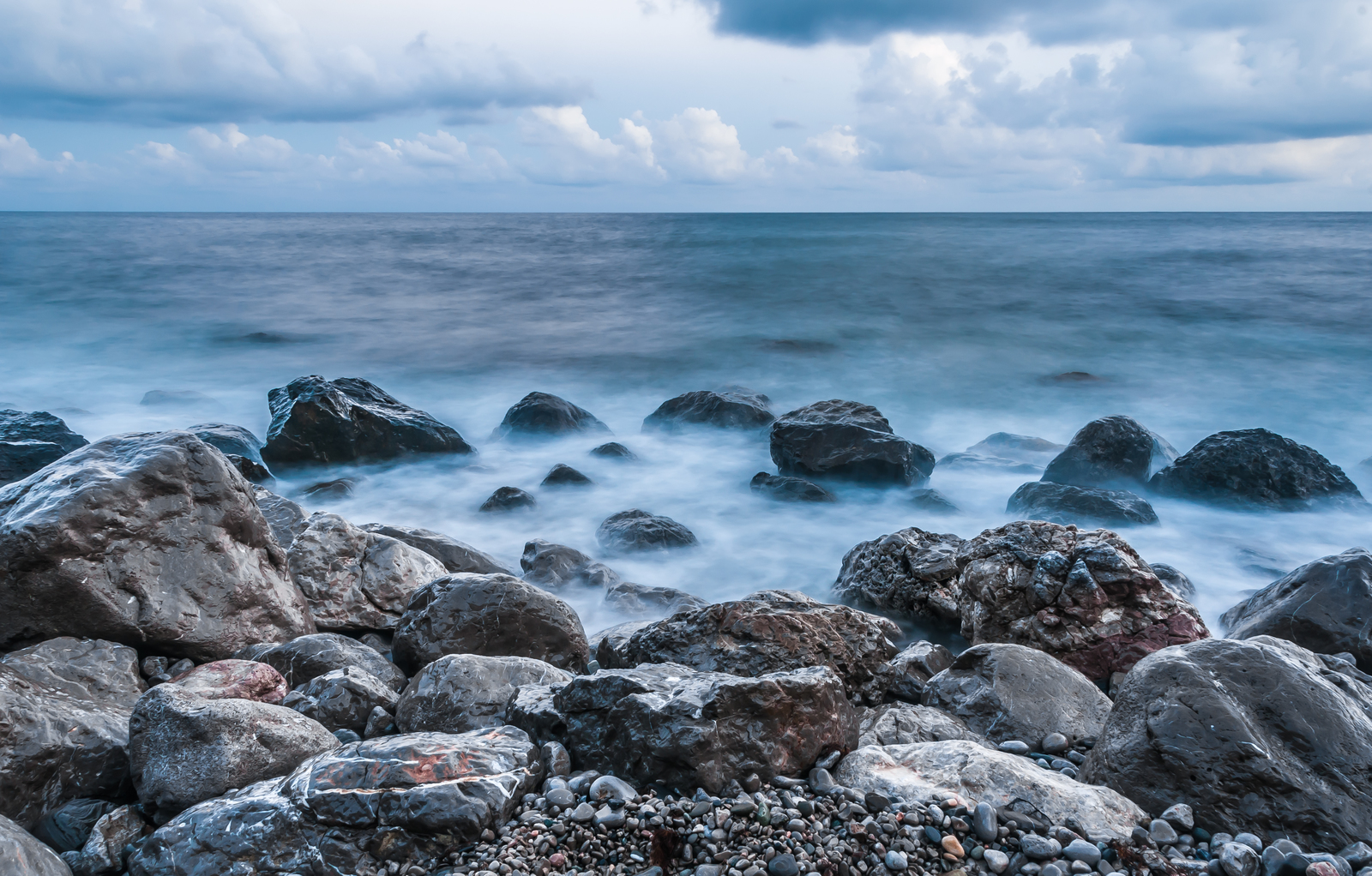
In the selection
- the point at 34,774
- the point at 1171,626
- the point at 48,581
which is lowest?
the point at 1171,626

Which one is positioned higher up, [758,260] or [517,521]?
[758,260]

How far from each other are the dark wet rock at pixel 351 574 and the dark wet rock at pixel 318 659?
71 cm

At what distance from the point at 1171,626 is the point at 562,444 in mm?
7608

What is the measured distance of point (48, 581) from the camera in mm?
3807

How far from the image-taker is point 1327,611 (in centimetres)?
474

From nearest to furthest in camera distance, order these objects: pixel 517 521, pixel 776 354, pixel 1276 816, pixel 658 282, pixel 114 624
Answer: pixel 1276 816 → pixel 114 624 → pixel 517 521 → pixel 776 354 → pixel 658 282

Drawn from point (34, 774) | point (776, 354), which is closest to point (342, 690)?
point (34, 774)

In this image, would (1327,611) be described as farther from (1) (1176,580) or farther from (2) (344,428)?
(2) (344,428)

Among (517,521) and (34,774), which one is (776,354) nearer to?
(517,521)

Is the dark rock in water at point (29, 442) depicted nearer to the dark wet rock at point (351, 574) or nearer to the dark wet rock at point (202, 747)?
the dark wet rock at point (351, 574)

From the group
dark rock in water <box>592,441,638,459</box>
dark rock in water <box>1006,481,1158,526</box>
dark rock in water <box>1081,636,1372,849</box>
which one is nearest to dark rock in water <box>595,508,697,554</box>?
dark rock in water <box>592,441,638,459</box>

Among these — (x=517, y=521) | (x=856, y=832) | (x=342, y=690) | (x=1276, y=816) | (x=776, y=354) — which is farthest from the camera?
(x=776, y=354)

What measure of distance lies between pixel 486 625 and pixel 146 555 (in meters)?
1.70

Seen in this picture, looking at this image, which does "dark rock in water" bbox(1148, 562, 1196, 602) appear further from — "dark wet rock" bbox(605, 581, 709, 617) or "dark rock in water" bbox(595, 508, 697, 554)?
"dark rock in water" bbox(595, 508, 697, 554)
